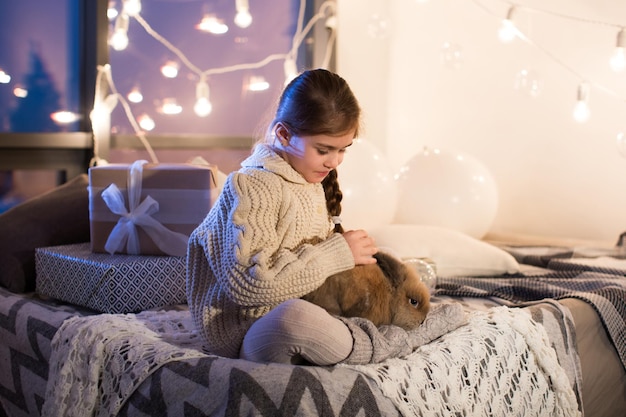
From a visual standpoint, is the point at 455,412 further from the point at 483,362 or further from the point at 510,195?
the point at 510,195

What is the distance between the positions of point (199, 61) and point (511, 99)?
50.5 inches

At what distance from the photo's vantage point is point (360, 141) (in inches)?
105

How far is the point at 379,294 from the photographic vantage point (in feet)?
4.40

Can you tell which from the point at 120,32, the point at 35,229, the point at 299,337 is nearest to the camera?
the point at 299,337

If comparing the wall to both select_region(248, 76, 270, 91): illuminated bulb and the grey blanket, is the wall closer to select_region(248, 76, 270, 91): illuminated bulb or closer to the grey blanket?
select_region(248, 76, 270, 91): illuminated bulb

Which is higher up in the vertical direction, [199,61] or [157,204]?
[199,61]

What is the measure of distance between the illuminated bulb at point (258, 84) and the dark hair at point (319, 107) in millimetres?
1978

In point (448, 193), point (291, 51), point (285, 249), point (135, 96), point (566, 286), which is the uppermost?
point (291, 51)

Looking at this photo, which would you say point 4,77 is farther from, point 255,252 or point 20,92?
point 255,252

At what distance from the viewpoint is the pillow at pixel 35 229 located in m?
1.91

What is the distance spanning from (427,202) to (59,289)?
1.31 m

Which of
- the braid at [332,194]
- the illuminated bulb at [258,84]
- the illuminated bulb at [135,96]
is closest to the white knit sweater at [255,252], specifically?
the braid at [332,194]

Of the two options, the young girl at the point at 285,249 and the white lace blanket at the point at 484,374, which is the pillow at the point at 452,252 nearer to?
the white lace blanket at the point at 484,374

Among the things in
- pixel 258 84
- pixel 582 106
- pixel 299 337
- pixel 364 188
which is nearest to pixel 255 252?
pixel 299 337
